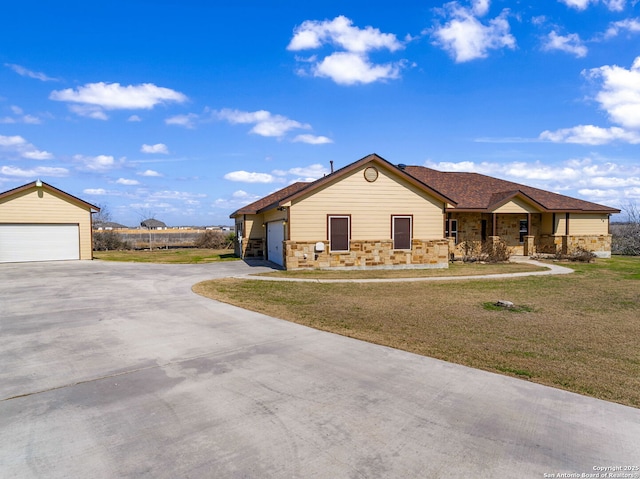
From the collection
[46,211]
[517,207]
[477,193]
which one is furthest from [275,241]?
[517,207]

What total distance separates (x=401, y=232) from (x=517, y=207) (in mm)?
9087

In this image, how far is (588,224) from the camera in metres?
25.6

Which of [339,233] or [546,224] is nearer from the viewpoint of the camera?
[339,233]

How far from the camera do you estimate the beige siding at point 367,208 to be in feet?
59.1

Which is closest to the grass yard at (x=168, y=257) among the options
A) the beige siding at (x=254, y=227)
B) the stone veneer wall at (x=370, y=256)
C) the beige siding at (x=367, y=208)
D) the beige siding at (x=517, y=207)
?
the beige siding at (x=254, y=227)

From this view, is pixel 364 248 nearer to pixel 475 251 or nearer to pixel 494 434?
pixel 475 251

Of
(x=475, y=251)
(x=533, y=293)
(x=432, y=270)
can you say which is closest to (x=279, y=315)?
(x=533, y=293)

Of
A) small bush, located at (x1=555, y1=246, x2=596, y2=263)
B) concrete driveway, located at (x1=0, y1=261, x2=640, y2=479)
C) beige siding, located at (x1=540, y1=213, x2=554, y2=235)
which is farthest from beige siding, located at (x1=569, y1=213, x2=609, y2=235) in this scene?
concrete driveway, located at (x1=0, y1=261, x2=640, y2=479)

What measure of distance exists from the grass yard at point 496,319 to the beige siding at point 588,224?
1136 centimetres

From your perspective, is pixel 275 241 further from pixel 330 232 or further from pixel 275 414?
pixel 275 414

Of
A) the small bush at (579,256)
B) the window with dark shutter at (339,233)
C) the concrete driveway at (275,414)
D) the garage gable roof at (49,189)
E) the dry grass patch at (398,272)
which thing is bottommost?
the concrete driveway at (275,414)

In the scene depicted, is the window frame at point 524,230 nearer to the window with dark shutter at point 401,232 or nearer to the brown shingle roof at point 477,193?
the brown shingle roof at point 477,193

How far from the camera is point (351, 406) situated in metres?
4.31

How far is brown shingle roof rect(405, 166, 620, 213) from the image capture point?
23.5m
